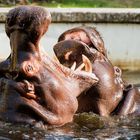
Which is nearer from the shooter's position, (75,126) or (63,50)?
(75,126)

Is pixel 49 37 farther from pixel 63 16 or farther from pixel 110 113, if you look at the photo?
pixel 110 113

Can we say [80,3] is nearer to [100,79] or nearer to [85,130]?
[100,79]

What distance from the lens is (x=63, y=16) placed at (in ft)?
28.7

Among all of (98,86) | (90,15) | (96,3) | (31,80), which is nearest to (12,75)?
(31,80)

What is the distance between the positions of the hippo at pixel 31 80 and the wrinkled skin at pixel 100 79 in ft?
1.14

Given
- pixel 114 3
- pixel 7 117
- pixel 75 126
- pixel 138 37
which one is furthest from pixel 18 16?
pixel 114 3

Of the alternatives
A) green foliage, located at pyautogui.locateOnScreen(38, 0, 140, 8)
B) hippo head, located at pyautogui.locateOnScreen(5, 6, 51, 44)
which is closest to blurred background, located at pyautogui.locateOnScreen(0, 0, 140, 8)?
green foliage, located at pyautogui.locateOnScreen(38, 0, 140, 8)

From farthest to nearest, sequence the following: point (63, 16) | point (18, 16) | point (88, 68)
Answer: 1. point (63, 16)
2. point (88, 68)
3. point (18, 16)

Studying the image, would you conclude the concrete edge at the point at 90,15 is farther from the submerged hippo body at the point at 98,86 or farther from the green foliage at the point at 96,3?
the green foliage at the point at 96,3

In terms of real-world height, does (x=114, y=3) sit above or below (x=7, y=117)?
below

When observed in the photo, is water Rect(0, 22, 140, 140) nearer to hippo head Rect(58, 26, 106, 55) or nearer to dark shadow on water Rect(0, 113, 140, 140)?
dark shadow on water Rect(0, 113, 140, 140)

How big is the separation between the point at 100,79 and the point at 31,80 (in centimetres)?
60

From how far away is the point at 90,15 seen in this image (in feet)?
28.5

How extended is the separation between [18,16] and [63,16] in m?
6.00
